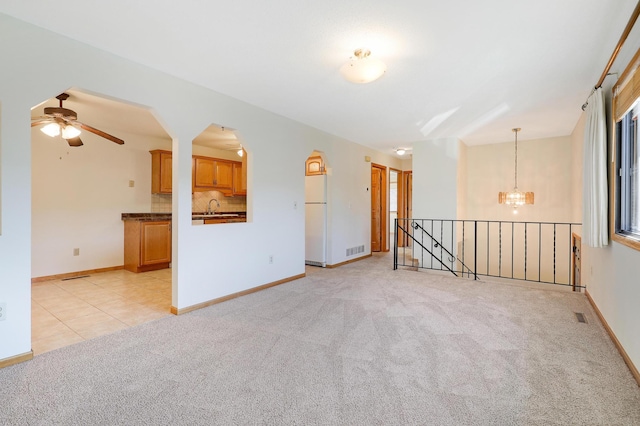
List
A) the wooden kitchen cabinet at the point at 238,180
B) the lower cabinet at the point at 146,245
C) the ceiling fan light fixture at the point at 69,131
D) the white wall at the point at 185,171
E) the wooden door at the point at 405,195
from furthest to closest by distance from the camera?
the wooden door at the point at 405,195 → the wooden kitchen cabinet at the point at 238,180 → the lower cabinet at the point at 146,245 → the ceiling fan light fixture at the point at 69,131 → the white wall at the point at 185,171

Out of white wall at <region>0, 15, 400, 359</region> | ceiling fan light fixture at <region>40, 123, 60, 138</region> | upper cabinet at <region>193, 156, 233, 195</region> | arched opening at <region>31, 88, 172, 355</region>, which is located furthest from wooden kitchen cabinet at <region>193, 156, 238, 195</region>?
ceiling fan light fixture at <region>40, 123, 60, 138</region>

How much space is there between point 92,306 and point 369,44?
3.97m

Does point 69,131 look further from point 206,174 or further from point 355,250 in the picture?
point 355,250

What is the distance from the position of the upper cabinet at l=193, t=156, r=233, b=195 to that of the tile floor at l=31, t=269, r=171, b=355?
6.56ft

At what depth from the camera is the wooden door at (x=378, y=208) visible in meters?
7.56

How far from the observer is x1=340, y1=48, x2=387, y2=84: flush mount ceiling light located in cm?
254

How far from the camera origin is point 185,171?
→ 3305 mm

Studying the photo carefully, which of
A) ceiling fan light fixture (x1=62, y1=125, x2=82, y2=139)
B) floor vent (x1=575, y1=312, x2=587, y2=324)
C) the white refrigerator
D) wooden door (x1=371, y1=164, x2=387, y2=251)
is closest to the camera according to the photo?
floor vent (x1=575, y1=312, x2=587, y2=324)

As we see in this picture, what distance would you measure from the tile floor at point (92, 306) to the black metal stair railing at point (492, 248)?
3.89 meters

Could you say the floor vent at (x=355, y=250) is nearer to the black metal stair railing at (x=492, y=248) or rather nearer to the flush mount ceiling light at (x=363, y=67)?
the black metal stair railing at (x=492, y=248)

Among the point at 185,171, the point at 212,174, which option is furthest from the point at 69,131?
the point at 212,174

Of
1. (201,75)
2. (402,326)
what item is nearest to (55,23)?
(201,75)

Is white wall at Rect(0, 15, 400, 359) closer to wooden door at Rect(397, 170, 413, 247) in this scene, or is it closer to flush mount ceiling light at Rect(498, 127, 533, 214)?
wooden door at Rect(397, 170, 413, 247)

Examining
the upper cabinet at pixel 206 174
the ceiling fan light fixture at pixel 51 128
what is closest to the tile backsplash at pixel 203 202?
the upper cabinet at pixel 206 174
